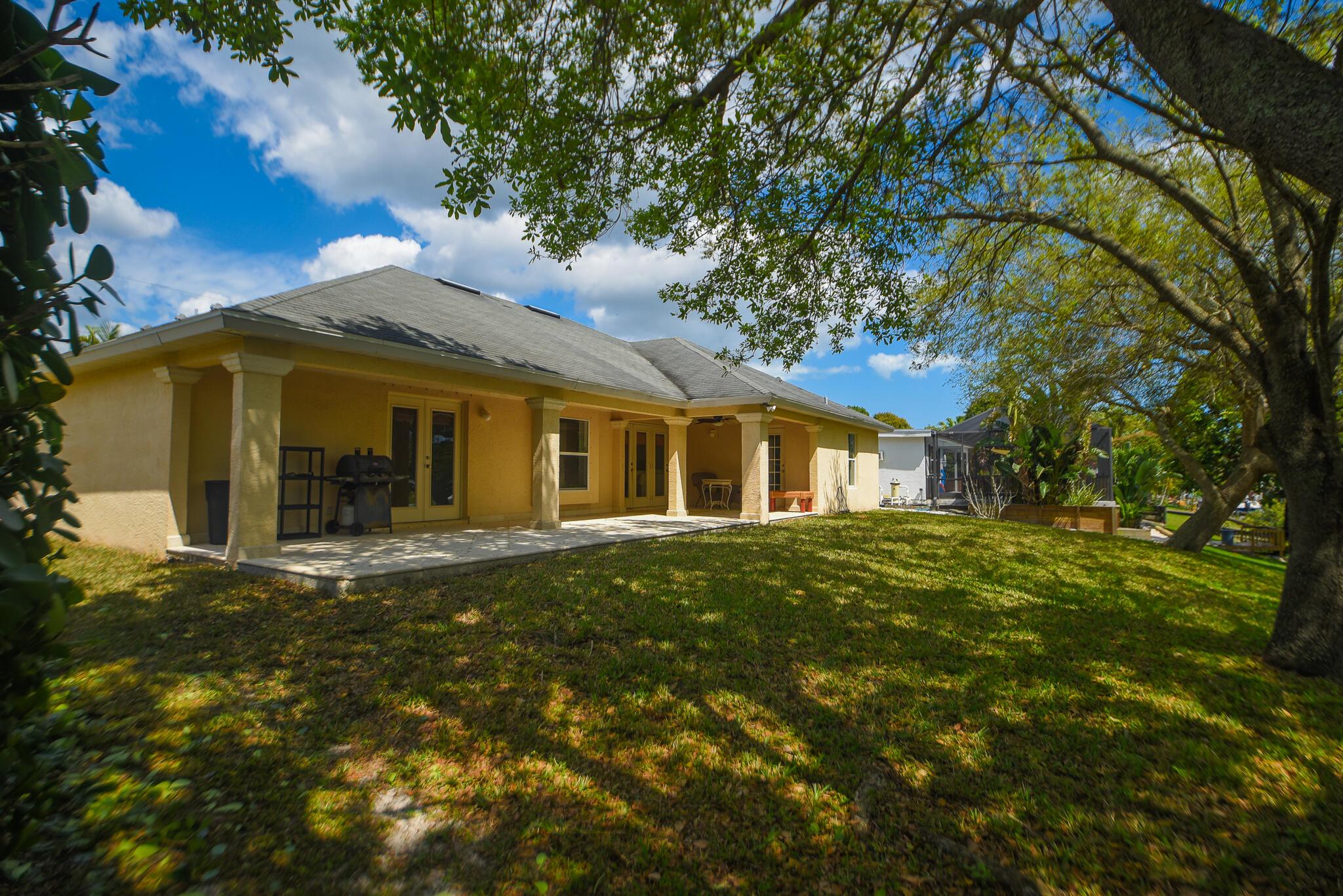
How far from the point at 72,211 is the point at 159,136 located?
36.6ft

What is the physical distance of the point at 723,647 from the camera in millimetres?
5352

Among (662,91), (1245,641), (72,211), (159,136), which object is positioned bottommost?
(1245,641)

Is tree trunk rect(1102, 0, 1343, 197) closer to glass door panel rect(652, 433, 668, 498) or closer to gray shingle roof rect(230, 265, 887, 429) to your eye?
gray shingle roof rect(230, 265, 887, 429)

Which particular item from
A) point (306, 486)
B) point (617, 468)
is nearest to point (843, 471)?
point (617, 468)

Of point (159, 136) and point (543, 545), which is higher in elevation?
point (159, 136)

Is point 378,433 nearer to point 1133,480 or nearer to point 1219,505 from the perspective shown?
point 1219,505

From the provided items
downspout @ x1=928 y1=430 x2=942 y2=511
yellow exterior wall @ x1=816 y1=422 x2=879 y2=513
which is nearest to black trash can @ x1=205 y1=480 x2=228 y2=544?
yellow exterior wall @ x1=816 y1=422 x2=879 y2=513

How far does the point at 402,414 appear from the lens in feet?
36.5

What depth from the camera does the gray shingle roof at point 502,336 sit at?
344 inches

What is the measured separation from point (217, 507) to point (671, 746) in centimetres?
824

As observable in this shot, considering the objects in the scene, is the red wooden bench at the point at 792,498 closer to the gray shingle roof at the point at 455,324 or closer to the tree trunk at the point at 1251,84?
the gray shingle roof at the point at 455,324

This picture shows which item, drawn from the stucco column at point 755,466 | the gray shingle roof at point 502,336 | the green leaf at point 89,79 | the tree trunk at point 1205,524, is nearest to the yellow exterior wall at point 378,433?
the gray shingle roof at point 502,336

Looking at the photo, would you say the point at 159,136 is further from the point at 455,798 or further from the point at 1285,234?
the point at 1285,234

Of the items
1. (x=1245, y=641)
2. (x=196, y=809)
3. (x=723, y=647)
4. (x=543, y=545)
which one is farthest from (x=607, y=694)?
(x=1245, y=641)
